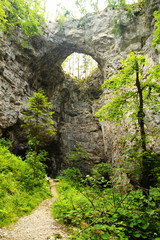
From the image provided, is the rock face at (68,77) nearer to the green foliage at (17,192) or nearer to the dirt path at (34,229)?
the green foliage at (17,192)

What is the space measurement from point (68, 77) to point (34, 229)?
21.7 metres

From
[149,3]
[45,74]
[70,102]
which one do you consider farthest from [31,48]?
[149,3]

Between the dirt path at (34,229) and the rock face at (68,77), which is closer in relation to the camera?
the dirt path at (34,229)

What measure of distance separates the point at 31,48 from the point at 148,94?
15.6m

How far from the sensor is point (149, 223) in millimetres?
2162

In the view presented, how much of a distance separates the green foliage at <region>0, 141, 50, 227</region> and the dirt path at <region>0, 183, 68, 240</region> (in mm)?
311

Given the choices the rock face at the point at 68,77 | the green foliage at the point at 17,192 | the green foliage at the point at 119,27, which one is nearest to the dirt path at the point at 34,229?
the green foliage at the point at 17,192

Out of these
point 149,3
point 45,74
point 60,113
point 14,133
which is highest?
point 149,3

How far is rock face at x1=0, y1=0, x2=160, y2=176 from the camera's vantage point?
13695 mm

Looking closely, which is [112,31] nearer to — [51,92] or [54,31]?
[54,31]

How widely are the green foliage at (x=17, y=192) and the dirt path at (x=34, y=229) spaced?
31 cm

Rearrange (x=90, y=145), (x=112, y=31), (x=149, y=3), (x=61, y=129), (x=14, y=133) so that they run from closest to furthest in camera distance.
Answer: (x=149, y=3) → (x=14, y=133) → (x=112, y=31) → (x=90, y=145) → (x=61, y=129)

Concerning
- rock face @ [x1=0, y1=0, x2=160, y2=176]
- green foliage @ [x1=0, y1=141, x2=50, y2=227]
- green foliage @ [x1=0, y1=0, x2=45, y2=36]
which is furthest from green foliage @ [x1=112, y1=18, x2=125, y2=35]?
green foliage @ [x1=0, y1=141, x2=50, y2=227]

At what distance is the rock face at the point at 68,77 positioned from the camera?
1370 centimetres
